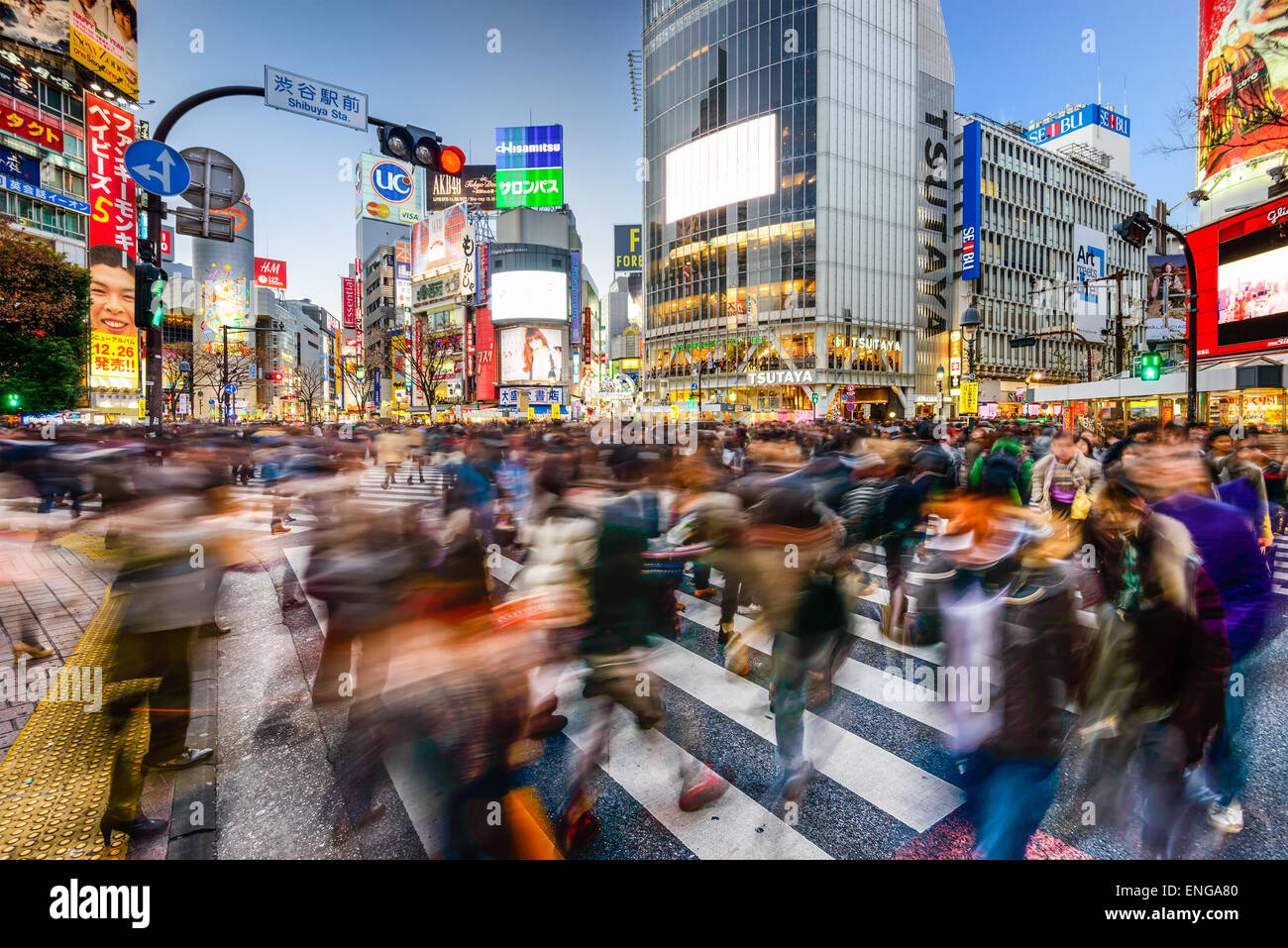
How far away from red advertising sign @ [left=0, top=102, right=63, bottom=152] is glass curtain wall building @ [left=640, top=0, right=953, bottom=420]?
48.4 m

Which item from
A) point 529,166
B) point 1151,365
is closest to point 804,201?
point 1151,365

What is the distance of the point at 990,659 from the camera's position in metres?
2.57

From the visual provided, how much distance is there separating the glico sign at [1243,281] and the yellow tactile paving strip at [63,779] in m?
31.0

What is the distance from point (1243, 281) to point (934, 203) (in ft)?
143

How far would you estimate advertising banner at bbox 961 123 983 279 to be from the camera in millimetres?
57656

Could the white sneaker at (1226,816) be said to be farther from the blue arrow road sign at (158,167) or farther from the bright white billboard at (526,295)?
the bright white billboard at (526,295)

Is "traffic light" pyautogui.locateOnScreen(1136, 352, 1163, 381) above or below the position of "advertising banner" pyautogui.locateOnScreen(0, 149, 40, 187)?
below

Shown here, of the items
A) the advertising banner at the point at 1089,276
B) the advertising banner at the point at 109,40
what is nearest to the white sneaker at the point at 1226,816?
the advertising banner at the point at 109,40

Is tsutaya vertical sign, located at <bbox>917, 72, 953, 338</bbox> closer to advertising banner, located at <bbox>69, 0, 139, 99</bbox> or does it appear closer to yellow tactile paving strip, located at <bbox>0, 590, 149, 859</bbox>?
yellow tactile paving strip, located at <bbox>0, 590, 149, 859</bbox>

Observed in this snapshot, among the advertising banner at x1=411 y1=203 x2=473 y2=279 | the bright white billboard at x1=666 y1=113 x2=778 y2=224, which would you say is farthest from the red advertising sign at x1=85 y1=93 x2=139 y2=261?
the bright white billboard at x1=666 y1=113 x2=778 y2=224

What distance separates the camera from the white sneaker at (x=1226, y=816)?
2.96 m
